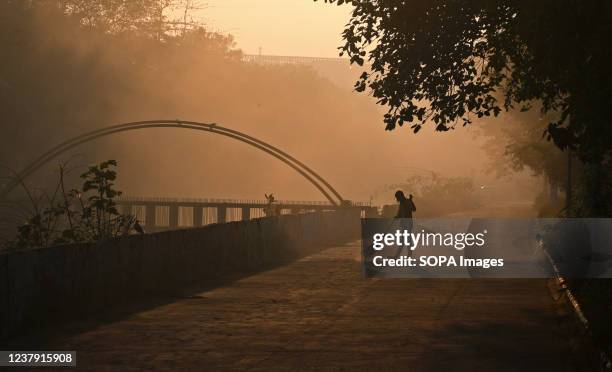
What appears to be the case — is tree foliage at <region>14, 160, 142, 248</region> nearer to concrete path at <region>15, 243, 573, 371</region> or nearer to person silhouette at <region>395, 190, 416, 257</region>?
concrete path at <region>15, 243, 573, 371</region>

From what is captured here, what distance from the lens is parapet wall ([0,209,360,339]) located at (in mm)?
15266

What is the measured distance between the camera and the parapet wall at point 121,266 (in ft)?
50.1

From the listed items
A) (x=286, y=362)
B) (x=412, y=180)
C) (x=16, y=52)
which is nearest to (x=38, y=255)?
(x=286, y=362)

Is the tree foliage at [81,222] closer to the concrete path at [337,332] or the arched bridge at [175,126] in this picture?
the concrete path at [337,332]

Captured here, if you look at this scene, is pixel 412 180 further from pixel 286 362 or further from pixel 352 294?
pixel 286 362

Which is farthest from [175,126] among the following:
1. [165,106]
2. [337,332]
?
[337,332]

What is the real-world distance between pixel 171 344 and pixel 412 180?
107723mm

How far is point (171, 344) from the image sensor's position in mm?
13695

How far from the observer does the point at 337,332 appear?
14953 millimetres

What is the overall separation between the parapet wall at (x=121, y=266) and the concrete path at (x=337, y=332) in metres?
0.87

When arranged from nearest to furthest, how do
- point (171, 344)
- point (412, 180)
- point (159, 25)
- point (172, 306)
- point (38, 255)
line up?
point (171, 344) → point (38, 255) → point (172, 306) → point (412, 180) → point (159, 25)

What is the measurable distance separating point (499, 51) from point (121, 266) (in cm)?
777

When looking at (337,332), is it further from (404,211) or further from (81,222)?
(404,211)

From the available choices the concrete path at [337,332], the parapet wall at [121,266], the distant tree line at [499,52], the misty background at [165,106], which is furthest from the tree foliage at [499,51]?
the misty background at [165,106]
